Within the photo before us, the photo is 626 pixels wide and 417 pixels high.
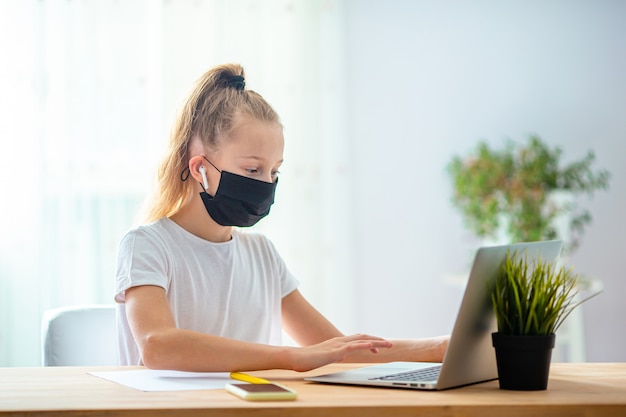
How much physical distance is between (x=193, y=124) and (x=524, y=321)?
2.79 feet

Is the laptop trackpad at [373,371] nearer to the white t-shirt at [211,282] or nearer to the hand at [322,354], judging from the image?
the hand at [322,354]

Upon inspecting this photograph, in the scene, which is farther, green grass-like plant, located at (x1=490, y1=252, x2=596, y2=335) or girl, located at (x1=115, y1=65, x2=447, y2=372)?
girl, located at (x1=115, y1=65, x2=447, y2=372)

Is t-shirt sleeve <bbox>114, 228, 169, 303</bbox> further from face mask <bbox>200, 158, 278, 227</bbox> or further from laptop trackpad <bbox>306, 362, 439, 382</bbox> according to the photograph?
laptop trackpad <bbox>306, 362, 439, 382</bbox>

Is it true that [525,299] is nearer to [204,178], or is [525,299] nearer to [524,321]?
[524,321]

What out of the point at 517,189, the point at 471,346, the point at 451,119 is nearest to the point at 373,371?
the point at 471,346

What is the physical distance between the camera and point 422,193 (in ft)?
11.3

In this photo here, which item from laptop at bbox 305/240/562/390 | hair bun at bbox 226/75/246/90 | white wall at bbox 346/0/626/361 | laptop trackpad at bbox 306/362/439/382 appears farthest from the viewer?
white wall at bbox 346/0/626/361

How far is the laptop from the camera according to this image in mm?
1042

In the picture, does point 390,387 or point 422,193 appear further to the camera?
point 422,193

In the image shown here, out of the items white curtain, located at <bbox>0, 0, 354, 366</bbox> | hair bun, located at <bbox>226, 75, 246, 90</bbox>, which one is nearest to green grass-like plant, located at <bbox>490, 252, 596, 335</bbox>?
hair bun, located at <bbox>226, 75, 246, 90</bbox>

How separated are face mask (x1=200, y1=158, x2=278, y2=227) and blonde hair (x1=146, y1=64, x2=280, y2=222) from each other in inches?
3.3

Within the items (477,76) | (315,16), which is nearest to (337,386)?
(315,16)

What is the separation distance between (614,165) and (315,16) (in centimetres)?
157

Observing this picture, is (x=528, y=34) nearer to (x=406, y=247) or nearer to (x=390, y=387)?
(x=406, y=247)
